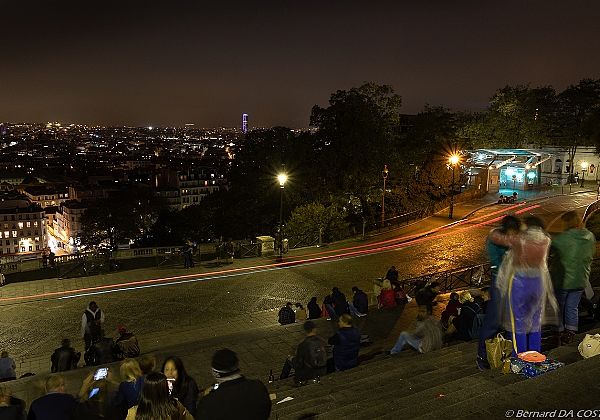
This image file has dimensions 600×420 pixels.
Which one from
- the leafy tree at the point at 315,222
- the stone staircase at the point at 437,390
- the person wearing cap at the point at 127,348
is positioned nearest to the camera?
the stone staircase at the point at 437,390

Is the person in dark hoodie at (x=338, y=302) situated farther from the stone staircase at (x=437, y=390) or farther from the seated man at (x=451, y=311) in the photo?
the stone staircase at (x=437, y=390)

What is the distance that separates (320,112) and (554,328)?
2740 centimetres

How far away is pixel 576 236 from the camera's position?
655 centimetres

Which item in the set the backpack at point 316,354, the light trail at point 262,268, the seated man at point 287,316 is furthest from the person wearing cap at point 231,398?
the light trail at point 262,268

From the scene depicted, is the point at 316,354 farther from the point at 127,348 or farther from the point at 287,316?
the point at 287,316

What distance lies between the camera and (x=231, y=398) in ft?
13.0

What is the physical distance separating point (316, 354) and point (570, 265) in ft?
12.3

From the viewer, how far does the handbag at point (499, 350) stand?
19.9 ft

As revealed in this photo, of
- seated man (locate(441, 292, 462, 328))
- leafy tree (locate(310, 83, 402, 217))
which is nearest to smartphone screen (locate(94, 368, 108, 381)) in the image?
seated man (locate(441, 292, 462, 328))

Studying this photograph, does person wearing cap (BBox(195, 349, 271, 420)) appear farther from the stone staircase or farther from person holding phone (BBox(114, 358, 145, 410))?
person holding phone (BBox(114, 358, 145, 410))

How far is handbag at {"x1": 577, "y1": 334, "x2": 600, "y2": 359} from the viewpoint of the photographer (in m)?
6.14

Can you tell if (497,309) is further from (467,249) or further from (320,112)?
(320,112)

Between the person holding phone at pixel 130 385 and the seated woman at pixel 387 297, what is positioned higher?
the person holding phone at pixel 130 385

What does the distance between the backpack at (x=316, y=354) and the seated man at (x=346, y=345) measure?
490mm
